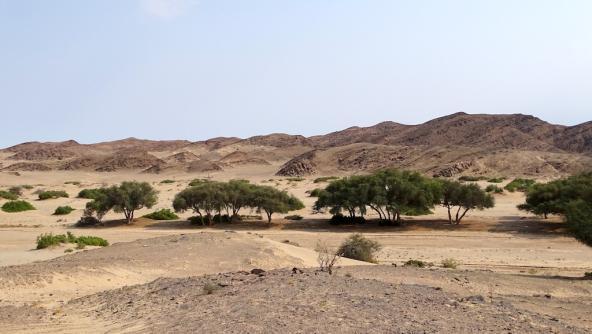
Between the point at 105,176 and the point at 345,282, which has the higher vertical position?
the point at 105,176

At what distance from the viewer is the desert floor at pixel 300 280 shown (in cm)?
1193

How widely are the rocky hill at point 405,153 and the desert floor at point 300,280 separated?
183 feet

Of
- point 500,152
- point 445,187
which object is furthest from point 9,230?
point 500,152

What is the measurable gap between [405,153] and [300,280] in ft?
317

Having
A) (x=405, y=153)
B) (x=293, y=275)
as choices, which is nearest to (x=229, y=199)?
(x=293, y=275)

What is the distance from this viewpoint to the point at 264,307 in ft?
40.2

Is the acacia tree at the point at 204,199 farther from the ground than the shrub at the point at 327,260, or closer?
farther from the ground

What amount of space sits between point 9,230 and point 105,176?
265 ft

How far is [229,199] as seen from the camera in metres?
43.9

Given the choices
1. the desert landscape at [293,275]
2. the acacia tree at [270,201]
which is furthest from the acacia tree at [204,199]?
the acacia tree at [270,201]

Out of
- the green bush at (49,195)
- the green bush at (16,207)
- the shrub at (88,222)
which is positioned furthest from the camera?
the green bush at (49,195)

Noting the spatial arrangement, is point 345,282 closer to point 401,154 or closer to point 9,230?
point 9,230

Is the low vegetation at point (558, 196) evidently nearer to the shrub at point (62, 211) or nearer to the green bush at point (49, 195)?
the shrub at point (62, 211)

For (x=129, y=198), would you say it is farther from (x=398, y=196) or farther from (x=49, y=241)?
(x=398, y=196)
